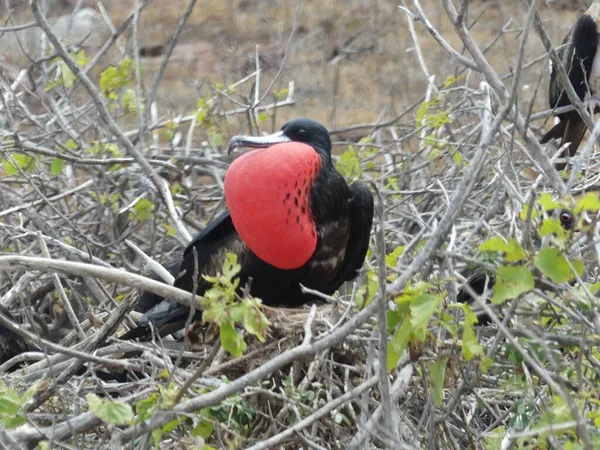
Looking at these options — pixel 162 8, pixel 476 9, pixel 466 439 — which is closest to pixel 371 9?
pixel 476 9

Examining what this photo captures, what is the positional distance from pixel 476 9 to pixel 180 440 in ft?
21.8

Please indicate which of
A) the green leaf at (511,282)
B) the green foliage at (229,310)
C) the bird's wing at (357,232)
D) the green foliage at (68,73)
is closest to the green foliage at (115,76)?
the green foliage at (68,73)

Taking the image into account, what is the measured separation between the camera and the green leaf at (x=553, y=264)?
1468 mm

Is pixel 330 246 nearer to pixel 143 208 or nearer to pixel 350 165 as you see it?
pixel 350 165

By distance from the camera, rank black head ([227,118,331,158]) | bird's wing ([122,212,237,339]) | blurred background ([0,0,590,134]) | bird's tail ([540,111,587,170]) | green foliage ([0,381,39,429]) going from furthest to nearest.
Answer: blurred background ([0,0,590,134])
bird's tail ([540,111,587,170])
black head ([227,118,331,158])
bird's wing ([122,212,237,339])
green foliage ([0,381,39,429])

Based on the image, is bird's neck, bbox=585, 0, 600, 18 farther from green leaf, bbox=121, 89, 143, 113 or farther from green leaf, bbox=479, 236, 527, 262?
green leaf, bbox=479, 236, 527, 262

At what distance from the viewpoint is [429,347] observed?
5.87ft

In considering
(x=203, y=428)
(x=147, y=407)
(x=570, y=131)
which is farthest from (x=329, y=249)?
(x=570, y=131)

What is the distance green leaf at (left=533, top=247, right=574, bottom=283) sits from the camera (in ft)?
4.82

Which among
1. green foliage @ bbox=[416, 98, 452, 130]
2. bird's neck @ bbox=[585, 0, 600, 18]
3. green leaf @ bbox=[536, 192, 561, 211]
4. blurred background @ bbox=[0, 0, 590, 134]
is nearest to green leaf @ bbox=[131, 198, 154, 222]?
green foliage @ bbox=[416, 98, 452, 130]

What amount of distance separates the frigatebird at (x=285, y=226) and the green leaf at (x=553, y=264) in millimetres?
1015

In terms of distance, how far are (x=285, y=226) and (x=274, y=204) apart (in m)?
0.06

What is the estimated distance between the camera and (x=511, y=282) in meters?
1.50

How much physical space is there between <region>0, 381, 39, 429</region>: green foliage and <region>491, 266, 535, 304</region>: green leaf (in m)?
0.73
